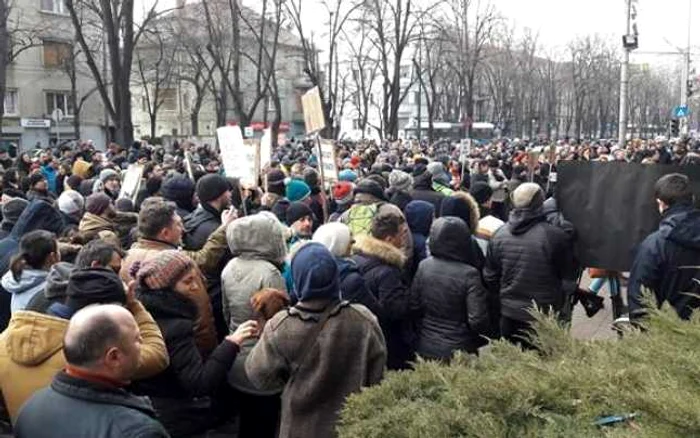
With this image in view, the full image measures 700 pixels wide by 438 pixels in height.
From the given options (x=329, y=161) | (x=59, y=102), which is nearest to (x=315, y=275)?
(x=329, y=161)

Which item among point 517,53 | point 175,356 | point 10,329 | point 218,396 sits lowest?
point 218,396

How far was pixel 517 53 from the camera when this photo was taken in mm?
75438

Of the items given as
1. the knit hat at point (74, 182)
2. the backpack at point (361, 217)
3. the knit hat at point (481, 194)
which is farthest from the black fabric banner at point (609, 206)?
the knit hat at point (74, 182)

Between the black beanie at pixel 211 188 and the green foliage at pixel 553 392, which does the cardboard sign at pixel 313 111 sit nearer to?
the black beanie at pixel 211 188

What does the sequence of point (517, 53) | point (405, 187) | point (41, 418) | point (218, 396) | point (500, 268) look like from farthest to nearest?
1. point (517, 53)
2. point (405, 187)
3. point (500, 268)
4. point (218, 396)
5. point (41, 418)

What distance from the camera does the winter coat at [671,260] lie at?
4.64 m

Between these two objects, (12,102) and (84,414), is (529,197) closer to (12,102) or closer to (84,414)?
(84,414)

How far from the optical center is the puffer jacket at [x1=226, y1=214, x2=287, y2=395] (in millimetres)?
4484

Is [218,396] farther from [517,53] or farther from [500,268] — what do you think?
[517,53]

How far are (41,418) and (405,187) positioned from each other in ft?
21.4

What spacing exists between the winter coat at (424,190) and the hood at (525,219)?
3283 millimetres

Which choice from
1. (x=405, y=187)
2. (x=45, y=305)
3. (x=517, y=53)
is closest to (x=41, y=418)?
(x=45, y=305)

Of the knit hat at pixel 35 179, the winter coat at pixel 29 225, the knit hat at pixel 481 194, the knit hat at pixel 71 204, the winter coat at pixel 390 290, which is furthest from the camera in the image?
the knit hat at pixel 35 179

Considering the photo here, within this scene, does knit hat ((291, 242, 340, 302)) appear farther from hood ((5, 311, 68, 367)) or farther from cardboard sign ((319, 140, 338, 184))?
cardboard sign ((319, 140, 338, 184))
